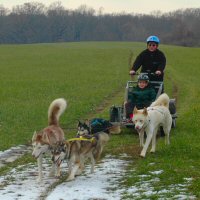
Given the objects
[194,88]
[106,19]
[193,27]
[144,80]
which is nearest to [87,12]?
[106,19]

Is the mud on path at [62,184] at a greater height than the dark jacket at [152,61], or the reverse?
the dark jacket at [152,61]

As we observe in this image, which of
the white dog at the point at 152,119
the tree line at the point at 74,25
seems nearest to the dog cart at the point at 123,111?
the white dog at the point at 152,119

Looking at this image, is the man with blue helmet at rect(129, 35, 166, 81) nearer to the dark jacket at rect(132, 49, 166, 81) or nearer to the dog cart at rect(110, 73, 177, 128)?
the dark jacket at rect(132, 49, 166, 81)

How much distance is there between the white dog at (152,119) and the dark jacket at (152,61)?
6.52 ft

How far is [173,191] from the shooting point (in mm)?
6121

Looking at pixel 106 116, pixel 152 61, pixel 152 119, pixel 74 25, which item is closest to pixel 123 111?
pixel 152 61

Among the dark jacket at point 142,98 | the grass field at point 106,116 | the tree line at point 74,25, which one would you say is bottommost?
the grass field at point 106,116

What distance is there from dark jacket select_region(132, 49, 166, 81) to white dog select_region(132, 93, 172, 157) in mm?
1988

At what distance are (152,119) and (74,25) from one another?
14239 cm

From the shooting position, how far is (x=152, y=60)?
11.4 meters

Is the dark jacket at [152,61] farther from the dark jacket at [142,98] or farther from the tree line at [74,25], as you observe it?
the tree line at [74,25]

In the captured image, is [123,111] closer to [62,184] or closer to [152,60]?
[152,60]

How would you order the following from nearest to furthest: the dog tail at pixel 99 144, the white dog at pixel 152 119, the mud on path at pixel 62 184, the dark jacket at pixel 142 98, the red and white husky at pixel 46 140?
the mud on path at pixel 62 184 → the red and white husky at pixel 46 140 → the dog tail at pixel 99 144 → the white dog at pixel 152 119 → the dark jacket at pixel 142 98

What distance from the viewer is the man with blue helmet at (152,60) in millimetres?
11156
